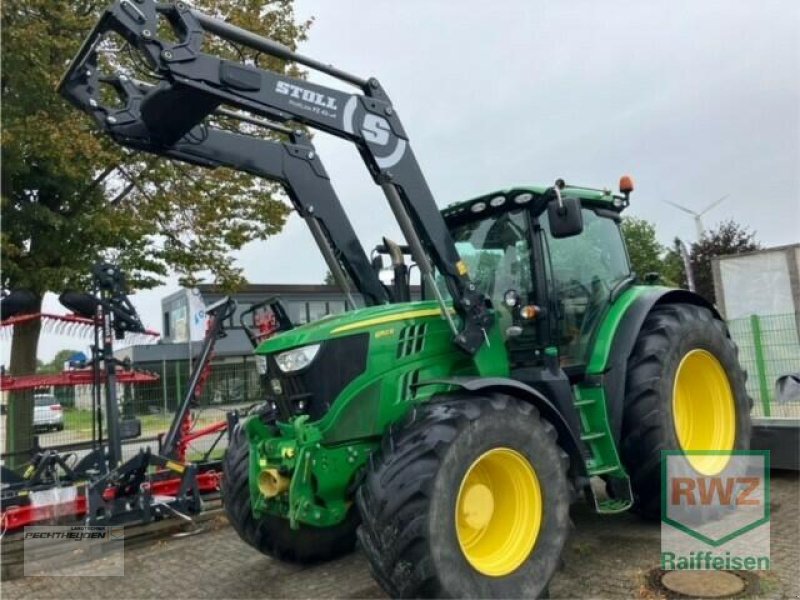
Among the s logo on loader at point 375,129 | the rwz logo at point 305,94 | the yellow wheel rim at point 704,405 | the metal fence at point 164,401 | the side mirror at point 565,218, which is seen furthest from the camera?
the metal fence at point 164,401

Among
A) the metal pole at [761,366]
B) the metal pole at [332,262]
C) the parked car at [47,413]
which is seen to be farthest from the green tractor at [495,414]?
the parked car at [47,413]

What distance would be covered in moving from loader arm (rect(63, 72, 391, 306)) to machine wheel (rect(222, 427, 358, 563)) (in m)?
1.42

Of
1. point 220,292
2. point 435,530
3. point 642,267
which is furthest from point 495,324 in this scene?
point 642,267

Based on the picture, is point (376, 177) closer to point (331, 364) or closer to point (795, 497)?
point (331, 364)

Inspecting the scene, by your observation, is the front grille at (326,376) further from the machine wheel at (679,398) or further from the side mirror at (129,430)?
the side mirror at (129,430)

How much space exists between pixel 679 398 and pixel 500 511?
2.39 m

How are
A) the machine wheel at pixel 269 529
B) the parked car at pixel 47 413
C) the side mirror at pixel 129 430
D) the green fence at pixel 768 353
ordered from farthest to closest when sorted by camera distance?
the parked car at pixel 47 413
the green fence at pixel 768 353
the side mirror at pixel 129 430
the machine wheel at pixel 269 529

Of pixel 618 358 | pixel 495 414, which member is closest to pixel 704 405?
pixel 618 358

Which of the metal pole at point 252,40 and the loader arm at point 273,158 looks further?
the loader arm at point 273,158

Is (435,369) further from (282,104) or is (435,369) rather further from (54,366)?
(54,366)

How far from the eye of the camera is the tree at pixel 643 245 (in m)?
43.5

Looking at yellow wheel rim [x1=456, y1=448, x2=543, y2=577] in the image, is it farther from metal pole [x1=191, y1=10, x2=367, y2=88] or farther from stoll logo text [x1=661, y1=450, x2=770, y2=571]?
metal pole [x1=191, y1=10, x2=367, y2=88]

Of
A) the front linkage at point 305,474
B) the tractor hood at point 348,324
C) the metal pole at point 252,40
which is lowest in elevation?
the front linkage at point 305,474

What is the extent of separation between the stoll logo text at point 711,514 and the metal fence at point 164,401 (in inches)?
228
